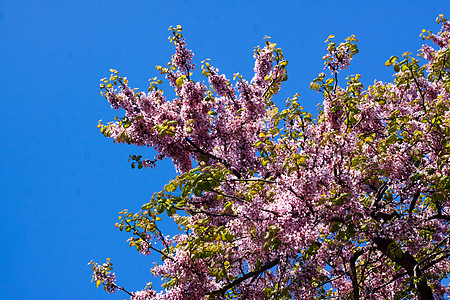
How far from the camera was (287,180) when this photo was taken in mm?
5789

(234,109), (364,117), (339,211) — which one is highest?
(234,109)

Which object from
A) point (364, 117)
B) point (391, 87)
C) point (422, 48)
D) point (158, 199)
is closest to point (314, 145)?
point (364, 117)

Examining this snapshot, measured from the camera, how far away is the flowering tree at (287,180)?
5867 millimetres

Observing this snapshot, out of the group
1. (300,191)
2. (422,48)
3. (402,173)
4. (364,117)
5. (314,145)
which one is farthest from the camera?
(422,48)

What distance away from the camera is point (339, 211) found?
594 cm

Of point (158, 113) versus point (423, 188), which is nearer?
point (423, 188)

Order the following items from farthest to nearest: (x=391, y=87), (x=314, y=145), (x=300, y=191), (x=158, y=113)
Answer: (x=391, y=87) → (x=158, y=113) → (x=314, y=145) → (x=300, y=191)

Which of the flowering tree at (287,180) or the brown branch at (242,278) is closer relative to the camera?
the flowering tree at (287,180)

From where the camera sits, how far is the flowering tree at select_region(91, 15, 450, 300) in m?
5.87

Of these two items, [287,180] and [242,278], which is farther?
[242,278]

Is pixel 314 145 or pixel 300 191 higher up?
pixel 314 145

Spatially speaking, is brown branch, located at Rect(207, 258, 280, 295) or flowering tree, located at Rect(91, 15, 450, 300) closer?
flowering tree, located at Rect(91, 15, 450, 300)

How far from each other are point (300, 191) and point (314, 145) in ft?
3.45

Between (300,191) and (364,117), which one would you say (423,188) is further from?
(300,191)
